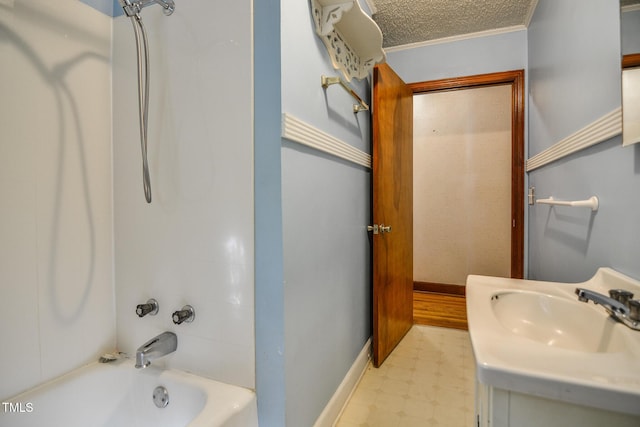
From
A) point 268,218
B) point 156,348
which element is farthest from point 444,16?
point 156,348

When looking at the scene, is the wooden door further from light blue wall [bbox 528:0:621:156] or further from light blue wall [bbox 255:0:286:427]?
light blue wall [bbox 255:0:286:427]

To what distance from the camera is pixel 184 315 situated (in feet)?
3.71

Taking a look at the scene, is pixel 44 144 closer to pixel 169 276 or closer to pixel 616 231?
pixel 169 276

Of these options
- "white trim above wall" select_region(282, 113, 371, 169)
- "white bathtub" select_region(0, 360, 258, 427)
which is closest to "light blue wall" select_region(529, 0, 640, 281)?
"white trim above wall" select_region(282, 113, 371, 169)

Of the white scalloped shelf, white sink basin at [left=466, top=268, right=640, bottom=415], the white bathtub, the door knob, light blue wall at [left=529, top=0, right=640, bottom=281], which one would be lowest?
the white bathtub

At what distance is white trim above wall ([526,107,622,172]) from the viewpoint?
1011 mm

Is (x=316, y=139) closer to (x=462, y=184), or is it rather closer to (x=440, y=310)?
(x=440, y=310)

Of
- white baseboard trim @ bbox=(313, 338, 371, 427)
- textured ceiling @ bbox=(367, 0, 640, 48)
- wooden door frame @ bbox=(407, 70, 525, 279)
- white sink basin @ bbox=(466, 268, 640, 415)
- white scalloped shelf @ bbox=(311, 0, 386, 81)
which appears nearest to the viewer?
white sink basin @ bbox=(466, 268, 640, 415)

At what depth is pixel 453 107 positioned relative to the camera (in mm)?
3340

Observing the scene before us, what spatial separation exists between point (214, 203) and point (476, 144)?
3.12 m

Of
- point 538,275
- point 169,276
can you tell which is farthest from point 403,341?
point 169,276

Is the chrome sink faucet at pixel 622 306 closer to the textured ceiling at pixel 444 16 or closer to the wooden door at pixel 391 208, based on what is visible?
the wooden door at pixel 391 208

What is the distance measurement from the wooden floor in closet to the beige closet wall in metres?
0.23

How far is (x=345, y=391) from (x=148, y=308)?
109cm
